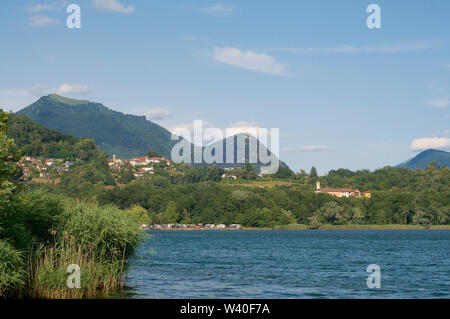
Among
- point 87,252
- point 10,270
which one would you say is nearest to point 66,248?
point 87,252

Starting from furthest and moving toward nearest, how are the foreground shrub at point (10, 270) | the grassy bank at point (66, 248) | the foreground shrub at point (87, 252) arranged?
the foreground shrub at point (87, 252) → the grassy bank at point (66, 248) → the foreground shrub at point (10, 270)

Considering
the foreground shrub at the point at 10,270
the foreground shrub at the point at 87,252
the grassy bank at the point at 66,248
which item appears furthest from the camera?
the foreground shrub at the point at 87,252

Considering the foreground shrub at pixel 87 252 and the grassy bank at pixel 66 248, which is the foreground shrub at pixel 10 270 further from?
the foreground shrub at pixel 87 252

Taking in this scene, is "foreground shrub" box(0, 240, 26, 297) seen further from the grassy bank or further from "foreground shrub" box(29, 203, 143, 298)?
"foreground shrub" box(29, 203, 143, 298)

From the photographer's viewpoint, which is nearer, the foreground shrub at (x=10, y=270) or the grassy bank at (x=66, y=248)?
the foreground shrub at (x=10, y=270)

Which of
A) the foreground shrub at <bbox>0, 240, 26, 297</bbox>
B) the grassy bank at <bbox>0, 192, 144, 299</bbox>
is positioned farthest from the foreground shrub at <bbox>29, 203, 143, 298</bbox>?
the foreground shrub at <bbox>0, 240, 26, 297</bbox>

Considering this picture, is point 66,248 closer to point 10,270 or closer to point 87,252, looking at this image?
point 87,252

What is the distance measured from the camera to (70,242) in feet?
84.1

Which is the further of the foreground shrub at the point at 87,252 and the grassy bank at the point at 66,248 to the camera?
the foreground shrub at the point at 87,252

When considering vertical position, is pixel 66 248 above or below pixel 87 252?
above

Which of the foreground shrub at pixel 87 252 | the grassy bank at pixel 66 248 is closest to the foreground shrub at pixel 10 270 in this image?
the grassy bank at pixel 66 248
